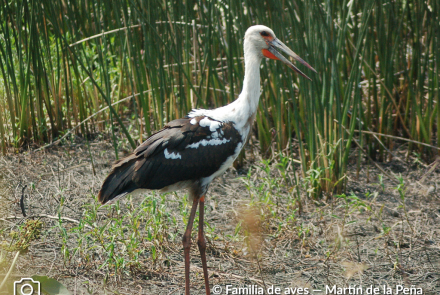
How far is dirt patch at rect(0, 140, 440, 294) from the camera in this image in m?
3.71

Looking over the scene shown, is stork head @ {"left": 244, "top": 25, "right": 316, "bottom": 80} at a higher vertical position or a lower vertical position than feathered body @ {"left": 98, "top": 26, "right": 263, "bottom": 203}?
higher

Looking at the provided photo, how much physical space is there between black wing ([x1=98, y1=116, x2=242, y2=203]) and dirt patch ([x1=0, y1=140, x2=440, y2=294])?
408mm

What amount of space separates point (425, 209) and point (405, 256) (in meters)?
0.87

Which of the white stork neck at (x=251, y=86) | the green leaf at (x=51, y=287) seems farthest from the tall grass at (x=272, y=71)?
the green leaf at (x=51, y=287)

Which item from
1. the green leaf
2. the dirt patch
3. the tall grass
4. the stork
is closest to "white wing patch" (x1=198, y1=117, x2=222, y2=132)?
the stork

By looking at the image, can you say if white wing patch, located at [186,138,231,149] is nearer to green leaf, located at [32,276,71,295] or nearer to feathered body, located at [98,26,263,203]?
feathered body, located at [98,26,263,203]

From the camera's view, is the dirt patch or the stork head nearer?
the dirt patch

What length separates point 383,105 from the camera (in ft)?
17.4

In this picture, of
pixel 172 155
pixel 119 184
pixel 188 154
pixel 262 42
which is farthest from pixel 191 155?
pixel 262 42

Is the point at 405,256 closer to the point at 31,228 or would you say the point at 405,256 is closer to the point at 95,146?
the point at 31,228

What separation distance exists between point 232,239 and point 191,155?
0.86 metres

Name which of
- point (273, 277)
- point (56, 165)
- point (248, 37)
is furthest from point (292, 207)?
point (56, 165)

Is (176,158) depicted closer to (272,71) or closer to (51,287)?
(51,287)

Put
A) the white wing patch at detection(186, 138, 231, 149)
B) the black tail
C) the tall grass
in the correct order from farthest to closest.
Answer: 1. the tall grass
2. the white wing patch at detection(186, 138, 231, 149)
3. the black tail
